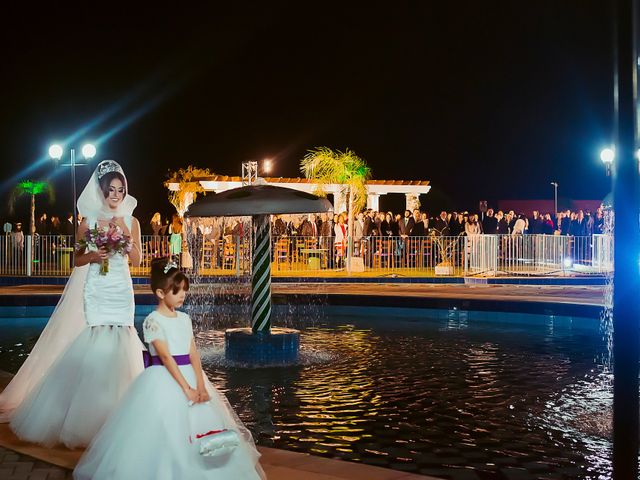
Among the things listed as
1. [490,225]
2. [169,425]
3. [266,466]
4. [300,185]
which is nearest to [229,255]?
[490,225]

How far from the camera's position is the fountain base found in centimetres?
1216

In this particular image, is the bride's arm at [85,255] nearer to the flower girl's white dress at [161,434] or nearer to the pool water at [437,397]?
the flower girl's white dress at [161,434]

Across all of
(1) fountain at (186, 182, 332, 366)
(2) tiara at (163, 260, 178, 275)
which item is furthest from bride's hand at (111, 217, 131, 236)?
(1) fountain at (186, 182, 332, 366)

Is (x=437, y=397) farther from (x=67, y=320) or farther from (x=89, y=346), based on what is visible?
(x=89, y=346)

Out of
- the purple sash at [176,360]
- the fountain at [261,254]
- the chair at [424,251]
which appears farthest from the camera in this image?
the chair at [424,251]

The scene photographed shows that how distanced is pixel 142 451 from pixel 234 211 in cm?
707

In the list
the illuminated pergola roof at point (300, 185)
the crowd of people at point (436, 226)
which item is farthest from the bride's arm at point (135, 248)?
the illuminated pergola roof at point (300, 185)

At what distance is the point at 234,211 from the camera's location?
12086mm

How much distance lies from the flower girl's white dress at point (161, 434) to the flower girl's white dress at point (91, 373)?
3.88 ft

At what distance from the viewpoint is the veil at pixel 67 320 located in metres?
7.10

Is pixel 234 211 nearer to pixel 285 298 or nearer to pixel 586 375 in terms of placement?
pixel 586 375

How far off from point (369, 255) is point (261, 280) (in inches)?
647

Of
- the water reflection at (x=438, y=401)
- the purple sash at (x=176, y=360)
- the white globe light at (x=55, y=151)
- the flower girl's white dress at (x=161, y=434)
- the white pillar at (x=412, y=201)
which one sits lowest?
the water reflection at (x=438, y=401)

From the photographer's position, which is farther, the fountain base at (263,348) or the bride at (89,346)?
the fountain base at (263,348)
